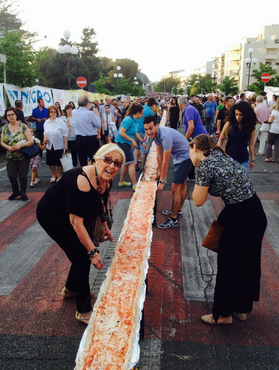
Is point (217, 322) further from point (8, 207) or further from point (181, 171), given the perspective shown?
point (8, 207)

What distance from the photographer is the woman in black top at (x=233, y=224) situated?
2.85m

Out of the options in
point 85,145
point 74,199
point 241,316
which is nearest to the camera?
point 74,199

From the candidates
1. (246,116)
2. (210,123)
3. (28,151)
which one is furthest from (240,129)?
(210,123)

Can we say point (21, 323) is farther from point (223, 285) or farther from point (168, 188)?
point (168, 188)

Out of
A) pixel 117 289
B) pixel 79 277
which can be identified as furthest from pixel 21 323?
pixel 117 289

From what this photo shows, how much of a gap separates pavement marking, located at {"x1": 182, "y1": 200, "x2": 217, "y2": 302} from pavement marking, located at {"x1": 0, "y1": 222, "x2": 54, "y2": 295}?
6.81 ft

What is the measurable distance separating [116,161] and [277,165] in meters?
8.55

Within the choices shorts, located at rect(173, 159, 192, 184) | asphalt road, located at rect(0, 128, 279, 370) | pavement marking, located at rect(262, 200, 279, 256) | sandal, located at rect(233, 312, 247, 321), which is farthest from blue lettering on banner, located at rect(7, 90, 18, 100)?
sandal, located at rect(233, 312, 247, 321)

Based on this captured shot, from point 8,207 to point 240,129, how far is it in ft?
15.9

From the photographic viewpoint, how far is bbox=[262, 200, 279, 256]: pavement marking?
194 inches

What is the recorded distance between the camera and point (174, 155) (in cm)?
535

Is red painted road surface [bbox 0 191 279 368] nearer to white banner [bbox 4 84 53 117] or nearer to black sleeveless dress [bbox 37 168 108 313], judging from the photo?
black sleeveless dress [bbox 37 168 108 313]

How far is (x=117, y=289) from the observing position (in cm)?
253

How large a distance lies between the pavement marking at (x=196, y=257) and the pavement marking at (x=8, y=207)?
338 centimetres
